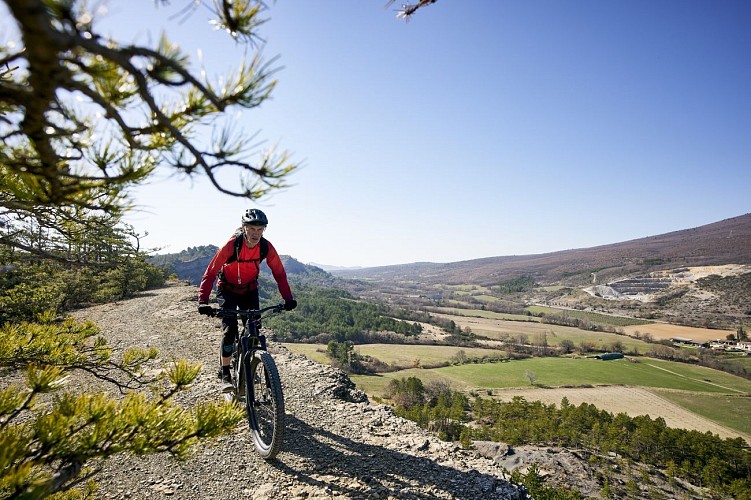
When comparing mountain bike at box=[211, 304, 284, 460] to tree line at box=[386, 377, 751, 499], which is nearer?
mountain bike at box=[211, 304, 284, 460]

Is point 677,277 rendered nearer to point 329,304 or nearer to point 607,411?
point 607,411

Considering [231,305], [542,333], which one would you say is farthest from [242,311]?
[542,333]

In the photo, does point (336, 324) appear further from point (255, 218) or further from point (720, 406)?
point (255, 218)

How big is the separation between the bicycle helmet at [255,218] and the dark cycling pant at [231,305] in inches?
46.2

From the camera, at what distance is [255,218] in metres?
4.46

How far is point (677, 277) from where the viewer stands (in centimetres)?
12138

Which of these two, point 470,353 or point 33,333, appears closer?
point 33,333

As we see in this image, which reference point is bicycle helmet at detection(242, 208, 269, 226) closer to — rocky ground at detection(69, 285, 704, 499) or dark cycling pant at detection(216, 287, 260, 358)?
dark cycling pant at detection(216, 287, 260, 358)

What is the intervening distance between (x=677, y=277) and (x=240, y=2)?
526 ft

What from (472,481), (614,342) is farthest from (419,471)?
(614,342)

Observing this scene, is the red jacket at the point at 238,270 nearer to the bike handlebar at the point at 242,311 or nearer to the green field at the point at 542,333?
the bike handlebar at the point at 242,311

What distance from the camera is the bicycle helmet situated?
4459mm

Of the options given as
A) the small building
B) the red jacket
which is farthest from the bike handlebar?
the small building

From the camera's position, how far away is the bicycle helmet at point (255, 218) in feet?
14.6
